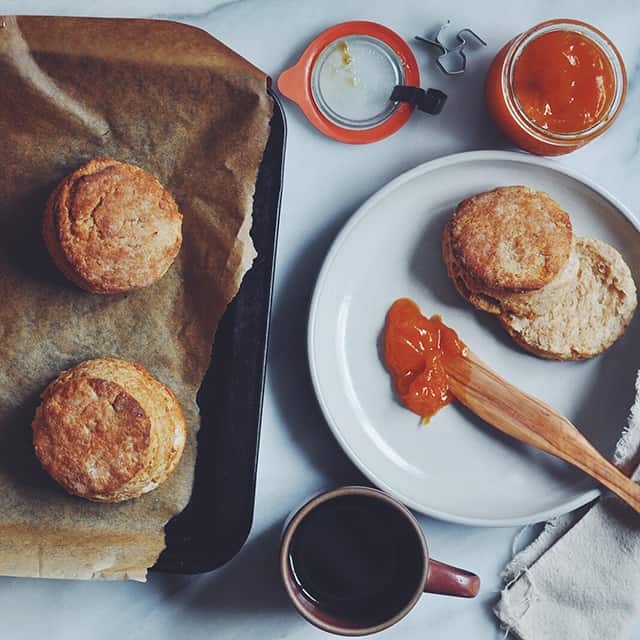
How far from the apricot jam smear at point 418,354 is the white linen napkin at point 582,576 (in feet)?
1.52


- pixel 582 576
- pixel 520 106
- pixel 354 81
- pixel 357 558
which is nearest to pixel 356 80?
pixel 354 81

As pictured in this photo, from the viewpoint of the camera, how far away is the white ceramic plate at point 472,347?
198 cm

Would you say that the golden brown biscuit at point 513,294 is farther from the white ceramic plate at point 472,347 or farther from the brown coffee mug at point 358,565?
the brown coffee mug at point 358,565

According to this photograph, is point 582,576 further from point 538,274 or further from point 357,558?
point 538,274

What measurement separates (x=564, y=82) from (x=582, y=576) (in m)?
1.25

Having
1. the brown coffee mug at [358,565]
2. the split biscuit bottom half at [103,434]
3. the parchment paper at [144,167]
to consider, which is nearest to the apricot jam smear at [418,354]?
the brown coffee mug at [358,565]

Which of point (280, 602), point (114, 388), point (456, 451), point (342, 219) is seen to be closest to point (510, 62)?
point (342, 219)

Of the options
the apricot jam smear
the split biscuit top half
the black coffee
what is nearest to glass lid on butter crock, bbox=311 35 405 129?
the split biscuit top half

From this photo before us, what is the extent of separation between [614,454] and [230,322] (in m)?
1.03

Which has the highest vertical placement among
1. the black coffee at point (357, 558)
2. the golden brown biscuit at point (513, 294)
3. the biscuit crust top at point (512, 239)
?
the biscuit crust top at point (512, 239)

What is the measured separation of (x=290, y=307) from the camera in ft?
6.57

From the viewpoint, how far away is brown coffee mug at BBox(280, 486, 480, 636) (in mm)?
1796

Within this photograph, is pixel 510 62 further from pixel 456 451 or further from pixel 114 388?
pixel 114 388

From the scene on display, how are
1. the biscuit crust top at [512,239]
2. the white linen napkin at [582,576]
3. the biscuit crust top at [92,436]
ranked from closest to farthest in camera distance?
the biscuit crust top at [92,436], the biscuit crust top at [512,239], the white linen napkin at [582,576]
